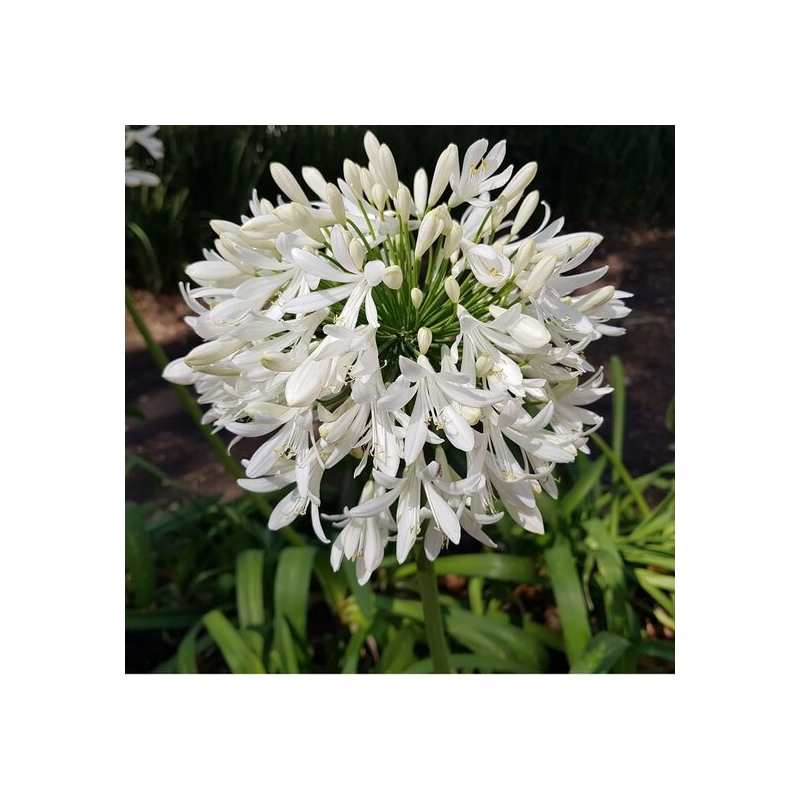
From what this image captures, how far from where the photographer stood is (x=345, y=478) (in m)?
2.37

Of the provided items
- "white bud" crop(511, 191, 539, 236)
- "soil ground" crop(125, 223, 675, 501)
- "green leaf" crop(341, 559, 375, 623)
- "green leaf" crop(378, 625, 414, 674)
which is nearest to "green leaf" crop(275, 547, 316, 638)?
"green leaf" crop(341, 559, 375, 623)

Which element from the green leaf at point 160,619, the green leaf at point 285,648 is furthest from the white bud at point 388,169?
the green leaf at point 160,619

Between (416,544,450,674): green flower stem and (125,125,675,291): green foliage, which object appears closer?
(416,544,450,674): green flower stem

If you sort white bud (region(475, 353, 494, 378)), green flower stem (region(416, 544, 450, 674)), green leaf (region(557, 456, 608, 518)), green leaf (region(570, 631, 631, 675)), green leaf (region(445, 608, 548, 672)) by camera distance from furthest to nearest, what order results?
green leaf (region(557, 456, 608, 518)) < green leaf (region(445, 608, 548, 672)) < green leaf (region(570, 631, 631, 675)) < green flower stem (region(416, 544, 450, 674)) < white bud (region(475, 353, 494, 378))

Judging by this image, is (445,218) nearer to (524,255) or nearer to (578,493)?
(524,255)

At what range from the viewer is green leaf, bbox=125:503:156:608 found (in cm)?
213

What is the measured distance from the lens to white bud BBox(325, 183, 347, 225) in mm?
1132

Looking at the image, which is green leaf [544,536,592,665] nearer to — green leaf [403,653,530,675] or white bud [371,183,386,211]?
green leaf [403,653,530,675]

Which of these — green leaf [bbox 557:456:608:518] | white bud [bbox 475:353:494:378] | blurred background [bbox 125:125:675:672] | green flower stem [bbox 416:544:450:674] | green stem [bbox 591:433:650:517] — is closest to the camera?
white bud [bbox 475:353:494:378]

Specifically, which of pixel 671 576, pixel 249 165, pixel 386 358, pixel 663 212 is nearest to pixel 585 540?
pixel 671 576

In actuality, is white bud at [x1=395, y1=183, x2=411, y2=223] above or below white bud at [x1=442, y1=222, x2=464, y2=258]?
above

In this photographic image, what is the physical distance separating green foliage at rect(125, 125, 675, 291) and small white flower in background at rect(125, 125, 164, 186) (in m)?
0.04

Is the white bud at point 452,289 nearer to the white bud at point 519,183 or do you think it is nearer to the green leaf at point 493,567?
the white bud at point 519,183

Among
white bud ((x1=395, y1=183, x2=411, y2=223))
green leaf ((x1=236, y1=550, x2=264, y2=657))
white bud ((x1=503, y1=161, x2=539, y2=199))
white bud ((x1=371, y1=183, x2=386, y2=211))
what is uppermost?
white bud ((x1=503, y1=161, x2=539, y2=199))
